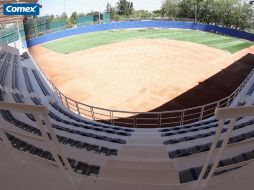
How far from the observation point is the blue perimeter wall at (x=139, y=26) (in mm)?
33650

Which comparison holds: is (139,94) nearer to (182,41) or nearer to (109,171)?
(109,171)

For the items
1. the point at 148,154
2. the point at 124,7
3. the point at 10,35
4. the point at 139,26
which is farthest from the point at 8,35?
the point at 124,7

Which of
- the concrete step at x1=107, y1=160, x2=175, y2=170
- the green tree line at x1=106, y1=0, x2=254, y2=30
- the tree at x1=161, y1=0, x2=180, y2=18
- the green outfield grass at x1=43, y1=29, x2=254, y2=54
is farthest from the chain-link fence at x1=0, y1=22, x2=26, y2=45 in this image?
the tree at x1=161, y1=0, x2=180, y2=18

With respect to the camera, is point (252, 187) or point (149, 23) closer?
point (252, 187)

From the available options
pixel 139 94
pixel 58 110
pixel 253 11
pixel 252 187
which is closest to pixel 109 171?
pixel 252 187

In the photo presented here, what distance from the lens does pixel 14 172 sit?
2.50m

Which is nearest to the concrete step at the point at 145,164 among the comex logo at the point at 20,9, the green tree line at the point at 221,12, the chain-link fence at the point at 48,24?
the comex logo at the point at 20,9

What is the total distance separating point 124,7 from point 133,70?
231 ft

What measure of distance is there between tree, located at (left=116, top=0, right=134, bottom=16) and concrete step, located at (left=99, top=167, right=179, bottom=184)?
279 ft

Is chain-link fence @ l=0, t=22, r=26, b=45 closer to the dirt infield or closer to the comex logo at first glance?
the dirt infield

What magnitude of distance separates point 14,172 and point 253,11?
53867mm

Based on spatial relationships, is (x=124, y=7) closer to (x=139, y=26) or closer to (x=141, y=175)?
(x=139, y=26)

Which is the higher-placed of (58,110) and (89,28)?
(89,28)

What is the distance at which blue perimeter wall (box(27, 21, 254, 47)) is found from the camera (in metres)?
33.7
